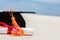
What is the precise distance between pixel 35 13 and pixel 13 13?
546 mm

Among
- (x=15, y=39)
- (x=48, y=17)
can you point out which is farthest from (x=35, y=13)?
(x=15, y=39)

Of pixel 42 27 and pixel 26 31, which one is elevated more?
pixel 42 27

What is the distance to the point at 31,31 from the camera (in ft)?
8.36

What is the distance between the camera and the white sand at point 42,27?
2502 mm

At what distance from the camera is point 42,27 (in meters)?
2.79

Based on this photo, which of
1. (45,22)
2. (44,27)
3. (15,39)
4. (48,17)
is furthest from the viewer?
(48,17)

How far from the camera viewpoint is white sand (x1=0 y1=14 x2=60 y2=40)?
250 cm

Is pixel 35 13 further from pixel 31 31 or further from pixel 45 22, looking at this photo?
pixel 31 31

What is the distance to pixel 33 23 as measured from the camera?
9.48ft

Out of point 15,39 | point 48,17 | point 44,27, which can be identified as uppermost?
point 48,17

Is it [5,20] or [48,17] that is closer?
[5,20]

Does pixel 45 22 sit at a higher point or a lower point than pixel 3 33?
higher

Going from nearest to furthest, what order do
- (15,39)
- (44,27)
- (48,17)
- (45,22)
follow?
(15,39), (44,27), (45,22), (48,17)

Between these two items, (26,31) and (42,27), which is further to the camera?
(42,27)
